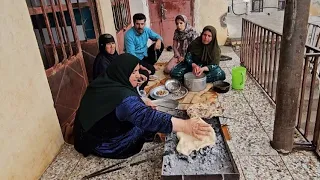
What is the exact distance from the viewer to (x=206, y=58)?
12.0 ft

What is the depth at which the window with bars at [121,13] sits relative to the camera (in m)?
4.79

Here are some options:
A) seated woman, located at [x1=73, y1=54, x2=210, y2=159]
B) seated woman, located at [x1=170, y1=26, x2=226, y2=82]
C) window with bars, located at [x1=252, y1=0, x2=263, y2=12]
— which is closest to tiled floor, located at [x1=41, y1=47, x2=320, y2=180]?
seated woman, located at [x1=73, y1=54, x2=210, y2=159]

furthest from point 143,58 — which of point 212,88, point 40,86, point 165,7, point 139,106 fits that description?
point 139,106

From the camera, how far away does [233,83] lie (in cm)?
340

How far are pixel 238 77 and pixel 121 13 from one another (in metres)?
3.14

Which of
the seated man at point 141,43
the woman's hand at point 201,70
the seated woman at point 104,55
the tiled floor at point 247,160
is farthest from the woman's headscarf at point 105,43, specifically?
the tiled floor at point 247,160

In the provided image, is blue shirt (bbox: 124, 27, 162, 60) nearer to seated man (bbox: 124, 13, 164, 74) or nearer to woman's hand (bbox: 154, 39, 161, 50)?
seated man (bbox: 124, 13, 164, 74)

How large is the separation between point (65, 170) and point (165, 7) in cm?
503

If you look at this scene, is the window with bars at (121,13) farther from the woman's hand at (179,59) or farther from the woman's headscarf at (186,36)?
the woman's hand at (179,59)

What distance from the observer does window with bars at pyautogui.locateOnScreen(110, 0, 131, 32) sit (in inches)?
189

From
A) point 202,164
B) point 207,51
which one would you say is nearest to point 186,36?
point 207,51

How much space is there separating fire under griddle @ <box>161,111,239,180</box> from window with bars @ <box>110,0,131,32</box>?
3.72 m

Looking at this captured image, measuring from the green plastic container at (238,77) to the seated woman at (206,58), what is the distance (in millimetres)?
323

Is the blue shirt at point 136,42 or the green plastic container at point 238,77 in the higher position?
the blue shirt at point 136,42
